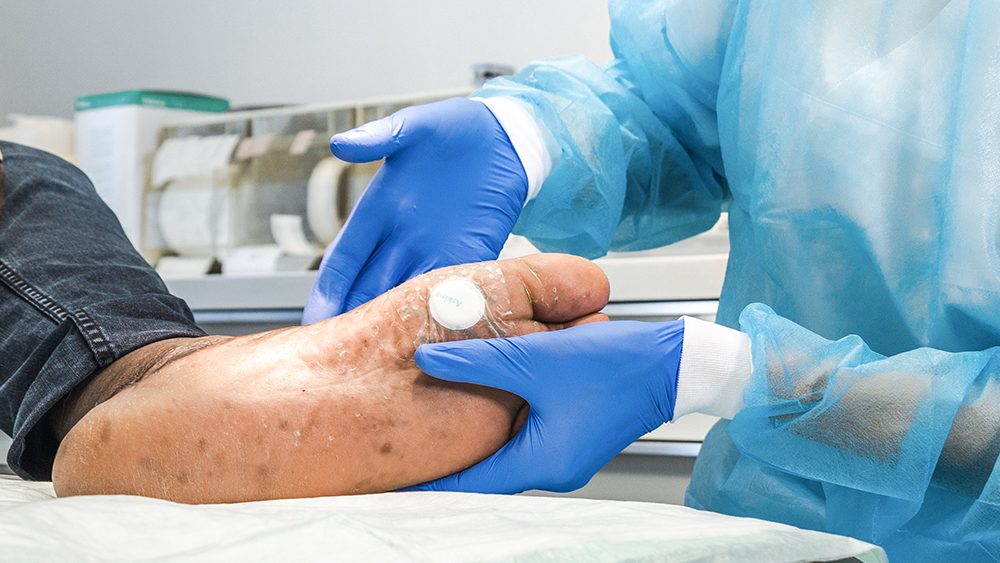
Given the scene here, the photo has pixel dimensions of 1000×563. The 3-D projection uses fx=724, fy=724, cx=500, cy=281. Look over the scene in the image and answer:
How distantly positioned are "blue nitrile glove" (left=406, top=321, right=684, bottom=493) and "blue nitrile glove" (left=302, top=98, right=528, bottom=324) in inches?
10.3

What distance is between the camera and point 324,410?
56 cm

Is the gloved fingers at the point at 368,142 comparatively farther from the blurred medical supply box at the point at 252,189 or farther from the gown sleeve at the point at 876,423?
the blurred medical supply box at the point at 252,189

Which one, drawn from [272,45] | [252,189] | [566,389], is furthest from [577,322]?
[272,45]

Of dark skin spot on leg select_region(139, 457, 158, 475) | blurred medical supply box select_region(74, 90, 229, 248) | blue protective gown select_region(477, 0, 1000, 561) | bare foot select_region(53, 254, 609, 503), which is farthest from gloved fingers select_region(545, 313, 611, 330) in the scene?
blurred medical supply box select_region(74, 90, 229, 248)

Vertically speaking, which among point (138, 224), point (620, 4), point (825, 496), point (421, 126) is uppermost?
point (620, 4)

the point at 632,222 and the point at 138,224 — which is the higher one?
the point at 632,222

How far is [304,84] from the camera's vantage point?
85.7 inches

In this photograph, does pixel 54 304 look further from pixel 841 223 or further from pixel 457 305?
pixel 841 223

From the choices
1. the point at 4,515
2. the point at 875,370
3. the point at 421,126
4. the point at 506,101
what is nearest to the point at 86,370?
the point at 4,515

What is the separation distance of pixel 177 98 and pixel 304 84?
36cm

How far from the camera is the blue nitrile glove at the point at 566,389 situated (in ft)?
1.89

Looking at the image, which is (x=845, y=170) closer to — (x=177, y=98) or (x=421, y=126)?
(x=421, y=126)

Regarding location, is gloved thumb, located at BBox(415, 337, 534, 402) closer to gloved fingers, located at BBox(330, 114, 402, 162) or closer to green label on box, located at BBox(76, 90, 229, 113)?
gloved fingers, located at BBox(330, 114, 402, 162)

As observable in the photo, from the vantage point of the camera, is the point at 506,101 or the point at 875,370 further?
the point at 506,101
